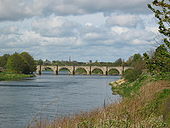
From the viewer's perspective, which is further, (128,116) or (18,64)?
(18,64)

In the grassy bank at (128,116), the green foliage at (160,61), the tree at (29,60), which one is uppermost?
the tree at (29,60)

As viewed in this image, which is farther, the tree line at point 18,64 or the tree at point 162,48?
the tree line at point 18,64

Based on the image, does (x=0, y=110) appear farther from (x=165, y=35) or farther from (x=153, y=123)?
(x=153, y=123)

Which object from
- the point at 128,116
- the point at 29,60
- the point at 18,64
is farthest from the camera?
the point at 29,60

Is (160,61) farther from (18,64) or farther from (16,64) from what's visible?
(18,64)

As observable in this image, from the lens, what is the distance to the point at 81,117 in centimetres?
1527

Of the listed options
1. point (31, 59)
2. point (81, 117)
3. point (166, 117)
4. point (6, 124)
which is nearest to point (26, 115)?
point (6, 124)

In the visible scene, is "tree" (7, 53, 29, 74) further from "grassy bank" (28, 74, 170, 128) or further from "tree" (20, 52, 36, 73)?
"grassy bank" (28, 74, 170, 128)

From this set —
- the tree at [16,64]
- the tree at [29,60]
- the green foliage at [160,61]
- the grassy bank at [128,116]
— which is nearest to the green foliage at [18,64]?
the tree at [16,64]

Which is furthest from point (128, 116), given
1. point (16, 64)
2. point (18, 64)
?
point (18, 64)

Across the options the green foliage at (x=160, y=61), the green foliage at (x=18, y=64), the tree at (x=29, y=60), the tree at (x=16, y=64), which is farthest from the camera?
the tree at (x=29, y=60)

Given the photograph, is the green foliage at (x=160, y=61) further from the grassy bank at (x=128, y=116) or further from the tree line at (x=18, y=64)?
the tree line at (x=18, y=64)

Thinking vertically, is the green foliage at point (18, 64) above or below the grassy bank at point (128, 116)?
above

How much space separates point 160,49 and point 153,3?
7.50ft
